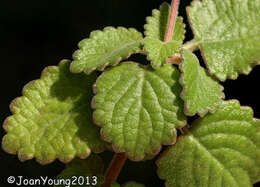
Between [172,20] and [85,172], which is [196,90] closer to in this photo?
[172,20]

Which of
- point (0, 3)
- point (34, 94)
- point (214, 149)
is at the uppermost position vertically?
point (0, 3)

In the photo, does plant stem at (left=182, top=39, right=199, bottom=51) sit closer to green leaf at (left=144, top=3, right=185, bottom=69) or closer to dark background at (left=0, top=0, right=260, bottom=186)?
green leaf at (left=144, top=3, right=185, bottom=69)

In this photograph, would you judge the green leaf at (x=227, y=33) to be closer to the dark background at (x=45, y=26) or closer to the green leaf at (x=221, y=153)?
the green leaf at (x=221, y=153)

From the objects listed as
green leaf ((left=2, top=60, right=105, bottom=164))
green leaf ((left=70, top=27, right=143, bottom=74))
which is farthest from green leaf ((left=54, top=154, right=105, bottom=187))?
green leaf ((left=70, top=27, right=143, bottom=74))

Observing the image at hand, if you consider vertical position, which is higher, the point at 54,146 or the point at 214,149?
the point at 54,146

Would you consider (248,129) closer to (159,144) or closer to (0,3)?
(159,144)

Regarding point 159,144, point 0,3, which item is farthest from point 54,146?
point 0,3

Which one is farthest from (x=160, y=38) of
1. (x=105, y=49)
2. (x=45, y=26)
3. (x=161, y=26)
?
(x=45, y=26)
